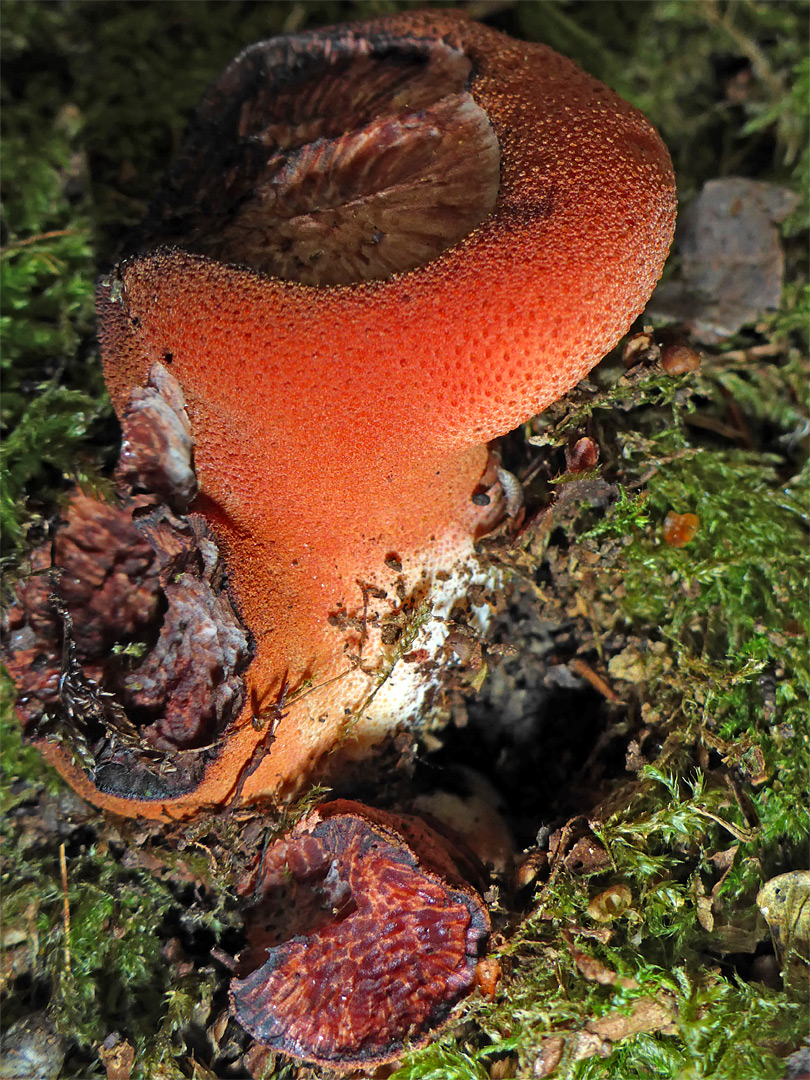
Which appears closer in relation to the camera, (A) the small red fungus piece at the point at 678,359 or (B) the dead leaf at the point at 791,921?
(B) the dead leaf at the point at 791,921

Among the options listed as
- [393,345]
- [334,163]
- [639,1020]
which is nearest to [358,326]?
[393,345]

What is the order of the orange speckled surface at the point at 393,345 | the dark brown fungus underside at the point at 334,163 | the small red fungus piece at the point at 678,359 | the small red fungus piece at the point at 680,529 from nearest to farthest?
the orange speckled surface at the point at 393,345 → the dark brown fungus underside at the point at 334,163 → the small red fungus piece at the point at 678,359 → the small red fungus piece at the point at 680,529

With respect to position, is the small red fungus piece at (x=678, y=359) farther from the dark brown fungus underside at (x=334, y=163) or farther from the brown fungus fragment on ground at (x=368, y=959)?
the brown fungus fragment on ground at (x=368, y=959)

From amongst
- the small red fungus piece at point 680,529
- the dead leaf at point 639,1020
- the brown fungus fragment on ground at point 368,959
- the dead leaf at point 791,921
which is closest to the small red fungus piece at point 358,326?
the brown fungus fragment on ground at point 368,959

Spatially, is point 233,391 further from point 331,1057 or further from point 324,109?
point 331,1057

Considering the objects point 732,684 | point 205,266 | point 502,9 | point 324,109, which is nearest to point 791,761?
point 732,684

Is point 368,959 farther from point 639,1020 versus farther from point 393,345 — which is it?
point 393,345

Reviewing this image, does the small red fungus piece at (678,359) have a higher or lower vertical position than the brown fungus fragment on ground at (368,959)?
higher
